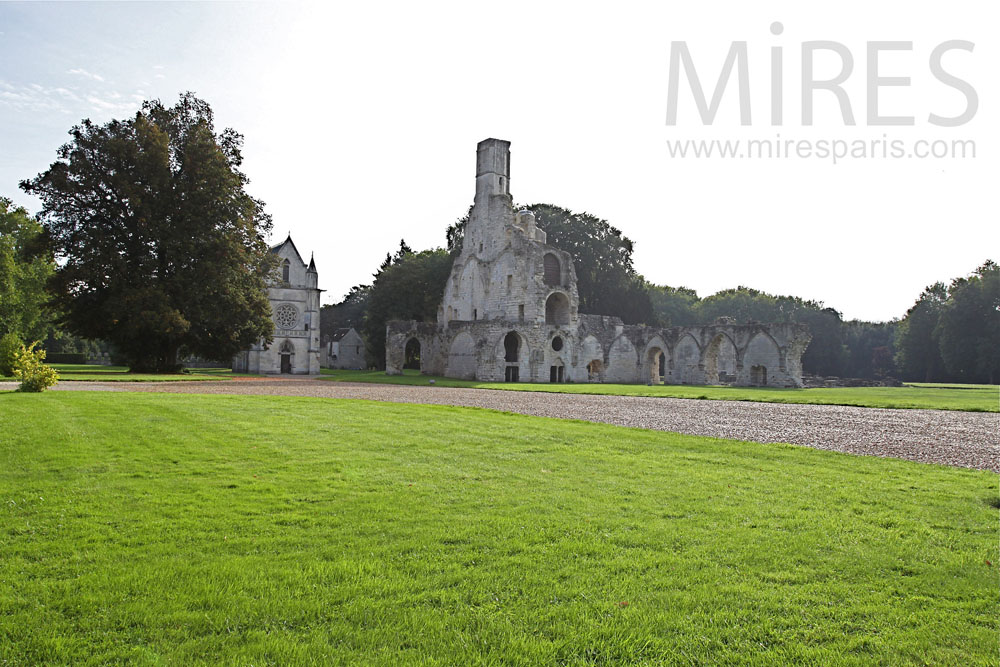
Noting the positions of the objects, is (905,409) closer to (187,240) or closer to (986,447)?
(986,447)

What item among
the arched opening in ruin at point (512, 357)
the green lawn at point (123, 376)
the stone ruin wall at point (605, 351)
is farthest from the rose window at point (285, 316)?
the arched opening in ruin at point (512, 357)

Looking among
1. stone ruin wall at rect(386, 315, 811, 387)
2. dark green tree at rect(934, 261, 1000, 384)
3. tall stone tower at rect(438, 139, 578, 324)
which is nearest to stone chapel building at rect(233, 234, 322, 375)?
stone ruin wall at rect(386, 315, 811, 387)

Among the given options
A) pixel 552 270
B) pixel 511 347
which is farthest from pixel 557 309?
pixel 511 347

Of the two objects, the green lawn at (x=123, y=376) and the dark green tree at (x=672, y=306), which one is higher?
the dark green tree at (x=672, y=306)

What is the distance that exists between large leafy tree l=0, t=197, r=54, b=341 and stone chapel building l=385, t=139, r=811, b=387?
25.1 m

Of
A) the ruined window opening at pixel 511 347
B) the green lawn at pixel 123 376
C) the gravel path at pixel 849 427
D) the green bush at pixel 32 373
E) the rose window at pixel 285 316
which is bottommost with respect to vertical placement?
the gravel path at pixel 849 427

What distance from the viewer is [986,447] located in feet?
33.0

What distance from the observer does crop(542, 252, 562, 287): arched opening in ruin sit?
4888 cm

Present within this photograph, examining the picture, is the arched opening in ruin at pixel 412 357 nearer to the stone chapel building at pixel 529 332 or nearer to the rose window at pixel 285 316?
the stone chapel building at pixel 529 332

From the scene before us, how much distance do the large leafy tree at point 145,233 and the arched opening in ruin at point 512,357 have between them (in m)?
18.8

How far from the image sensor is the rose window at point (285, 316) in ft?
173

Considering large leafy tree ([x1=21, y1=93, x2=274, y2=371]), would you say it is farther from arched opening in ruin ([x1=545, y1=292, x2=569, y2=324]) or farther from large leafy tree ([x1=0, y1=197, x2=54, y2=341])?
arched opening in ruin ([x1=545, y1=292, x2=569, y2=324])

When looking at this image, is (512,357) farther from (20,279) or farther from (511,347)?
(20,279)

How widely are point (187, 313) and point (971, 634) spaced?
33006 mm
